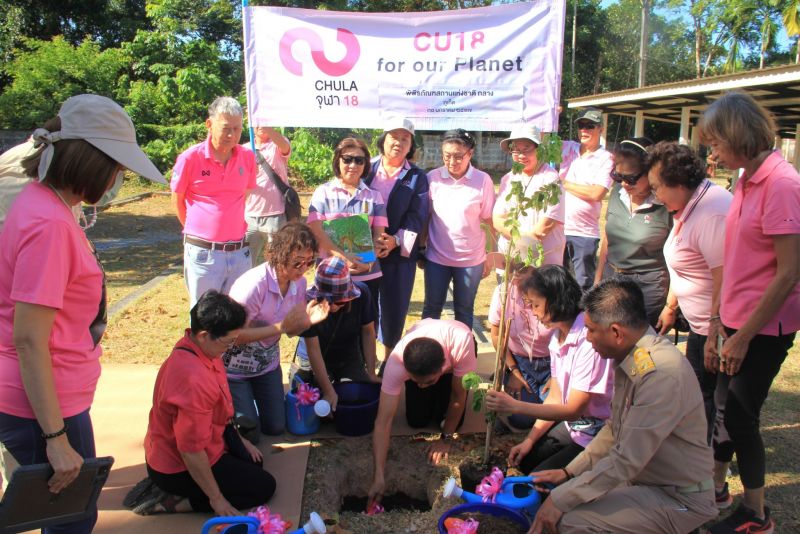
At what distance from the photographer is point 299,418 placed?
360cm

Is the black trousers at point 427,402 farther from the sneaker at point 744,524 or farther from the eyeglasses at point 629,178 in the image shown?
the eyeglasses at point 629,178

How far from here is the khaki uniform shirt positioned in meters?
2.19

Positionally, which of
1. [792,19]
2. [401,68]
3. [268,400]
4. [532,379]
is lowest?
[268,400]

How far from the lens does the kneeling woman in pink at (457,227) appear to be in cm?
423

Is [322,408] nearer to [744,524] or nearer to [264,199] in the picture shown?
[744,524]

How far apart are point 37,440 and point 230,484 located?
3.64ft

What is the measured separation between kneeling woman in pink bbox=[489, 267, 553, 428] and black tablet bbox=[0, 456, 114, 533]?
2.31 m

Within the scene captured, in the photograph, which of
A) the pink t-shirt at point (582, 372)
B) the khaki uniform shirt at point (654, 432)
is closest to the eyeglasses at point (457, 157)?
the pink t-shirt at point (582, 372)

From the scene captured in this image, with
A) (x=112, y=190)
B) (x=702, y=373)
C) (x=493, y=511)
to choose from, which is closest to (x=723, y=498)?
(x=702, y=373)

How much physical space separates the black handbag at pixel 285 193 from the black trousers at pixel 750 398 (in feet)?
12.0

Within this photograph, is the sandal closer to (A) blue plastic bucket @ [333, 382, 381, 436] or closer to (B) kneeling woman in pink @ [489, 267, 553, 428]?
(A) blue plastic bucket @ [333, 382, 381, 436]

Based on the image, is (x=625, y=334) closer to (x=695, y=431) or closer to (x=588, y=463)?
(x=695, y=431)

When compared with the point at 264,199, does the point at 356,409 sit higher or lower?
lower

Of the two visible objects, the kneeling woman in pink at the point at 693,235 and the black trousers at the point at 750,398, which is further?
the kneeling woman in pink at the point at 693,235
